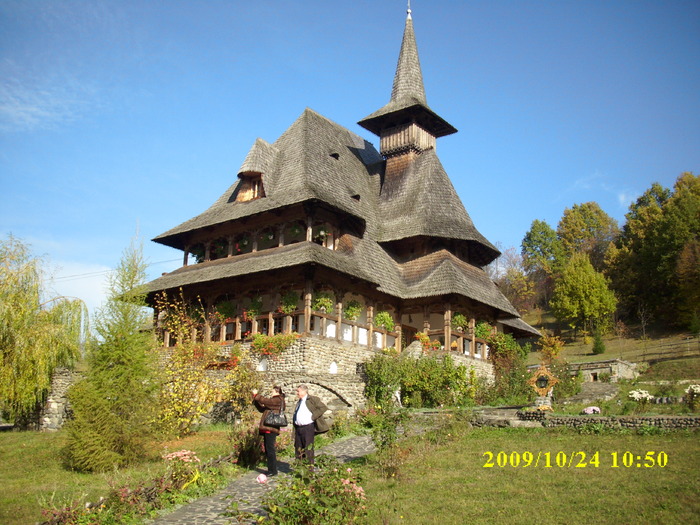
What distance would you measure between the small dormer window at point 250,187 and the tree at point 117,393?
12.1m

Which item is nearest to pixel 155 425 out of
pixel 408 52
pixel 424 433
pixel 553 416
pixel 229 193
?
pixel 424 433

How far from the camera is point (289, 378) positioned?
17.6 metres

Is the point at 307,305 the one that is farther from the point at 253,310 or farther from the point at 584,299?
the point at 584,299

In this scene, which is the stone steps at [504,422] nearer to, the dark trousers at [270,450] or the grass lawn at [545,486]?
the grass lawn at [545,486]

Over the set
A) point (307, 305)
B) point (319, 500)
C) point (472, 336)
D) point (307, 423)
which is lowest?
point (319, 500)

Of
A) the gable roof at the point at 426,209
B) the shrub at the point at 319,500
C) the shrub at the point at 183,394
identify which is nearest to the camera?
the shrub at the point at 319,500

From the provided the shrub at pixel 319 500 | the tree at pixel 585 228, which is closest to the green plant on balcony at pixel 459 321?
the shrub at pixel 319 500

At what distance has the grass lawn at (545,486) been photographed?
8180mm

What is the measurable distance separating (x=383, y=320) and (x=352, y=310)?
5.98 ft

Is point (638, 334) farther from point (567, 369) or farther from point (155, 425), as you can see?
point (155, 425)

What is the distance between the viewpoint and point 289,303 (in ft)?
71.9

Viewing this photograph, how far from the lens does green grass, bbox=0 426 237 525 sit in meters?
9.77

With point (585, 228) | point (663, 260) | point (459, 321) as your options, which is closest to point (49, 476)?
point (459, 321)

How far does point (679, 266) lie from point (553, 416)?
31057 millimetres
